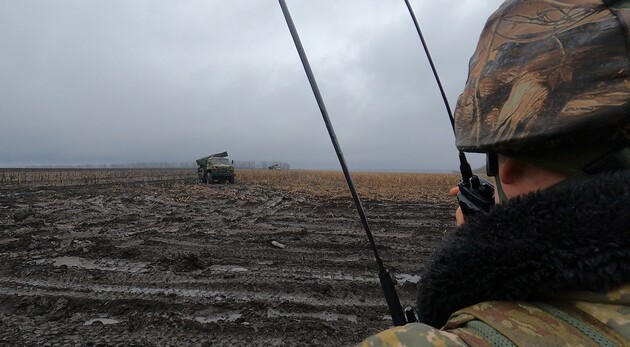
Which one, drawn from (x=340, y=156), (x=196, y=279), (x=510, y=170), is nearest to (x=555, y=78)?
(x=510, y=170)

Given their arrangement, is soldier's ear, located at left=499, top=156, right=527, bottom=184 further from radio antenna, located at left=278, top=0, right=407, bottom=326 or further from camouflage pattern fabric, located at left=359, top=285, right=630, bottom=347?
radio antenna, located at left=278, top=0, right=407, bottom=326

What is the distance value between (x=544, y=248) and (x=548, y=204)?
85 mm

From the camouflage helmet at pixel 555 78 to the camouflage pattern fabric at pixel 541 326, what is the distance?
30 centimetres

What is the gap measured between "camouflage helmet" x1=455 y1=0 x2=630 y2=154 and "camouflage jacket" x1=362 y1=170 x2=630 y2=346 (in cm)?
10

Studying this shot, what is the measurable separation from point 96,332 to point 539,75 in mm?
4105

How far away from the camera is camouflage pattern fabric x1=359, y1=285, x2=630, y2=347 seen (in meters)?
0.60

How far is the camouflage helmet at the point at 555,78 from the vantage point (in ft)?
2.27

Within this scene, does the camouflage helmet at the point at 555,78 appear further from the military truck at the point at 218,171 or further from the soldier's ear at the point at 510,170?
the military truck at the point at 218,171

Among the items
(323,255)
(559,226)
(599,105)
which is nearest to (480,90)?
(599,105)

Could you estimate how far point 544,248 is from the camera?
2.21ft

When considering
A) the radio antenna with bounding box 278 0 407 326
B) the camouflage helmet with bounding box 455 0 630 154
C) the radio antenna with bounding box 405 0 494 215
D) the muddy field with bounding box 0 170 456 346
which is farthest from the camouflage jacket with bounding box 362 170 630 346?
the muddy field with bounding box 0 170 456 346

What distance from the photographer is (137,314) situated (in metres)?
3.83

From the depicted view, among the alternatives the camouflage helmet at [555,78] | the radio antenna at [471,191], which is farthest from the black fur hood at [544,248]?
the radio antenna at [471,191]

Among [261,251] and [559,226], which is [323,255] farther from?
[559,226]
